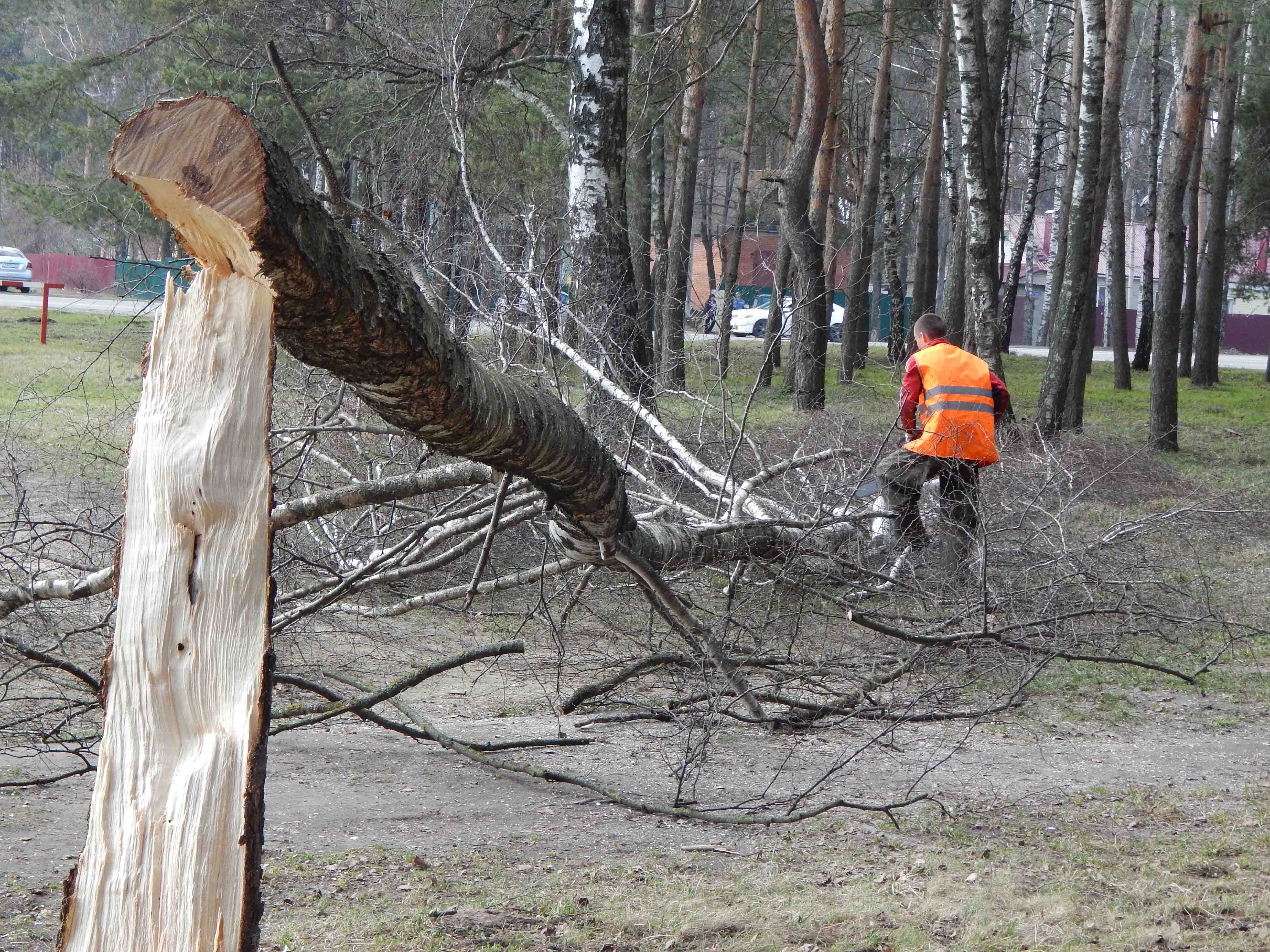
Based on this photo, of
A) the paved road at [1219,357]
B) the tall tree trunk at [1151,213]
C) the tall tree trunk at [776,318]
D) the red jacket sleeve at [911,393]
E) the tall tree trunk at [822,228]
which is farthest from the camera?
the paved road at [1219,357]

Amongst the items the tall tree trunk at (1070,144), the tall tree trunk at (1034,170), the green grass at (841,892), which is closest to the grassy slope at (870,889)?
the green grass at (841,892)

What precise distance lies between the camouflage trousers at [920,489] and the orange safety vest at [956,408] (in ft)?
0.21

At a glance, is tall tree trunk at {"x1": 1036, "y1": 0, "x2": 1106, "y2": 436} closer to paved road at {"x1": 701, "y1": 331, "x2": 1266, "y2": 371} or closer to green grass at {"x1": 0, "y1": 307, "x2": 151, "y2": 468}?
green grass at {"x1": 0, "y1": 307, "x2": 151, "y2": 468}

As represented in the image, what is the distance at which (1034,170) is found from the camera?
21453mm

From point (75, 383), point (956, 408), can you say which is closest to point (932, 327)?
point (956, 408)

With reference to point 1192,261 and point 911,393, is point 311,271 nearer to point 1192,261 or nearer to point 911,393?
point 911,393

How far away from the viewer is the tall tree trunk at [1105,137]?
514 inches

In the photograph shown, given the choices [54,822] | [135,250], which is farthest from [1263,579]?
[135,250]

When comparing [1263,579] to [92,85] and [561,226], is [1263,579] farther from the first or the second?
[92,85]

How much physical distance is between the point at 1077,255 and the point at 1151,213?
479 inches

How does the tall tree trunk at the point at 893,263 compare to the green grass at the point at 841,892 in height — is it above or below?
above

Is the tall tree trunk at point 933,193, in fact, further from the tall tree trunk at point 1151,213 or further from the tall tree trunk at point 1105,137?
the tall tree trunk at point 1151,213

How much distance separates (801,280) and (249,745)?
859 cm

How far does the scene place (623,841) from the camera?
13.9ft
